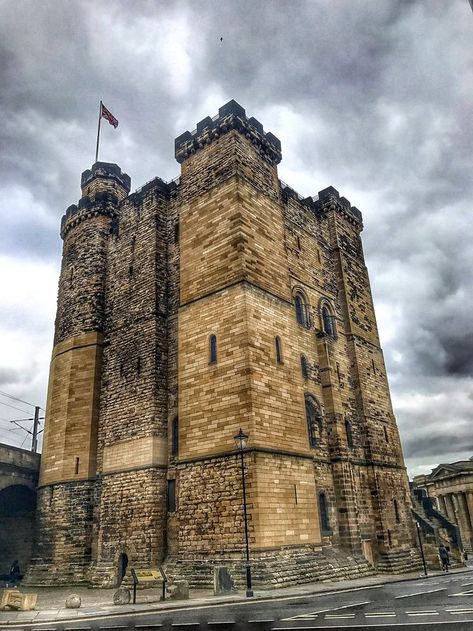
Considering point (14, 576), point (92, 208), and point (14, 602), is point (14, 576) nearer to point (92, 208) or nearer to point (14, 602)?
point (14, 602)

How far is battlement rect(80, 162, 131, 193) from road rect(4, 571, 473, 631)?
866 inches

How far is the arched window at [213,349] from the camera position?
A: 58.3 ft

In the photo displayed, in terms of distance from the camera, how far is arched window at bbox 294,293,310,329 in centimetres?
2172

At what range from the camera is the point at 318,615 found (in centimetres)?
934

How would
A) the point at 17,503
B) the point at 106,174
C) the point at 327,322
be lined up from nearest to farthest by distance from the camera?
the point at 327,322 → the point at 17,503 → the point at 106,174

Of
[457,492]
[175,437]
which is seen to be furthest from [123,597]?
[457,492]

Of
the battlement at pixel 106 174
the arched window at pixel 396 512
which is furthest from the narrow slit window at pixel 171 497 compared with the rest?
the battlement at pixel 106 174

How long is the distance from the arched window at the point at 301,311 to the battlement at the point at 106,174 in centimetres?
1233

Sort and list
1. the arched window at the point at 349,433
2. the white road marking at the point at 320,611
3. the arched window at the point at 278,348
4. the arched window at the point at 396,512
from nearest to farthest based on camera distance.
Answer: the white road marking at the point at 320,611, the arched window at the point at 278,348, the arched window at the point at 349,433, the arched window at the point at 396,512

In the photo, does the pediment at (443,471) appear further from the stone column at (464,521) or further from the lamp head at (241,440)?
the lamp head at (241,440)

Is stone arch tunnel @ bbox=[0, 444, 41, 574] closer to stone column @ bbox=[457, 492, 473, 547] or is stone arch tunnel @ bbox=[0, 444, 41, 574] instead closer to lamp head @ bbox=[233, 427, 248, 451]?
lamp head @ bbox=[233, 427, 248, 451]

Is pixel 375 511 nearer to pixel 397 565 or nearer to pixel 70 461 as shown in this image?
pixel 397 565

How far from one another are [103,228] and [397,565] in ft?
67.0

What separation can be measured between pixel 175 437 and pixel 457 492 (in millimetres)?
39315
